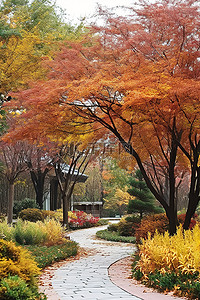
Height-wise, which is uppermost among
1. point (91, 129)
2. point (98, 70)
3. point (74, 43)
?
point (74, 43)

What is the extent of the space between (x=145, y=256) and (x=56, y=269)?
8.37 feet

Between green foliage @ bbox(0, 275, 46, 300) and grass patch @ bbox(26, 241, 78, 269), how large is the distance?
4.51 meters

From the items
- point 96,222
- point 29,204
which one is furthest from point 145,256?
point 96,222

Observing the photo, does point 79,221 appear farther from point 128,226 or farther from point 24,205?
point 128,226

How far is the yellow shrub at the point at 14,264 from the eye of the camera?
16.3 feet

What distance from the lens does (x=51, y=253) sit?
10.8 metres

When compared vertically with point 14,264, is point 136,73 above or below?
above

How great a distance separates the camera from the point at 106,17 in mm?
9266

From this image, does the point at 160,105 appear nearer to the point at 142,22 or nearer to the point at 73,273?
the point at 142,22

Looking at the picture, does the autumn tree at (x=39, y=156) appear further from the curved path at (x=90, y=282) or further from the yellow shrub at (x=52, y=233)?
the curved path at (x=90, y=282)

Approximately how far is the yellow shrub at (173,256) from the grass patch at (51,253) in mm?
2624

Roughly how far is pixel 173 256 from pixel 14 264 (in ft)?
10.4

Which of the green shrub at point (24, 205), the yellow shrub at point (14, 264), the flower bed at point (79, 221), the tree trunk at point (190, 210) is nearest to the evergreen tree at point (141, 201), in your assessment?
the flower bed at point (79, 221)

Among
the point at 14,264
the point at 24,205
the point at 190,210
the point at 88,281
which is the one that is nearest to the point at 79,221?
the point at 24,205
